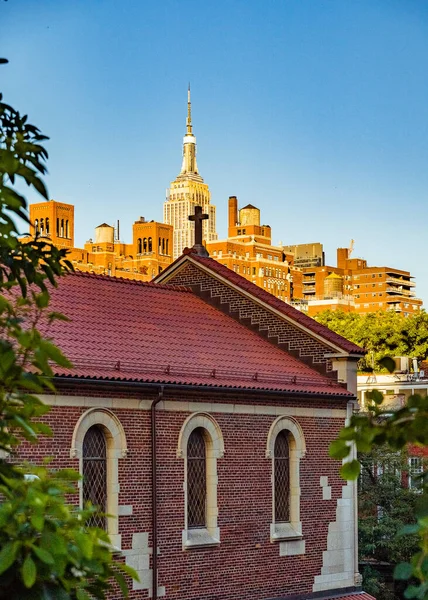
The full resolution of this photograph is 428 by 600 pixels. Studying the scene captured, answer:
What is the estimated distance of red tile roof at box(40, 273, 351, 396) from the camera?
24703mm

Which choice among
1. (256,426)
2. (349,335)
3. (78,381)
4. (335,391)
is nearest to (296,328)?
(335,391)

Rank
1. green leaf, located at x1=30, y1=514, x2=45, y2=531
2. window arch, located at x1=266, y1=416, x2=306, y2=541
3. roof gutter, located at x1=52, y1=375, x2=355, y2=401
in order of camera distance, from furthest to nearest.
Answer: window arch, located at x1=266, y1=416, x2=306, y2=541, roof gutter, located at x1=52, y1=375, x2=355, y2=401, green leaf, located at x1=30, y1=514, x2=45, y2=531

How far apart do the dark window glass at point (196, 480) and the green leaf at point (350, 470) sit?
61.7 feet

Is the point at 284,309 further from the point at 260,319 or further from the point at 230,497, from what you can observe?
the point at 230,497

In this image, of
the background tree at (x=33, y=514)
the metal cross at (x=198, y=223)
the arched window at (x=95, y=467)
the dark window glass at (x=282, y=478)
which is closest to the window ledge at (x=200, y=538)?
the arched window at (x=95, y=467)

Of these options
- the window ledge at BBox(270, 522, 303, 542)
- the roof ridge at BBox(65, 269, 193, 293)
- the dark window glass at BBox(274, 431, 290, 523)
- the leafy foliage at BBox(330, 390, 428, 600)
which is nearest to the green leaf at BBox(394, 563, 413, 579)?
the leafy foliage at BBox(330, 390, 428, 600)

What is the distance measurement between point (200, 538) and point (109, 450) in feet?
10.5

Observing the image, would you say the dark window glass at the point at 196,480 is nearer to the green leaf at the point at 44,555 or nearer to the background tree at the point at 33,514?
the background tree at the point at 33,514

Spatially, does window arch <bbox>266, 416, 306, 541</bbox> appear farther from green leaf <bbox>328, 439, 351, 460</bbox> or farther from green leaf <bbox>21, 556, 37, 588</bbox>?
green leaf <bbox>21, 556, 37, 588</bbox>

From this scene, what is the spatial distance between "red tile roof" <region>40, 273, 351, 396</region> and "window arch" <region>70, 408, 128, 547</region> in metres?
0.80

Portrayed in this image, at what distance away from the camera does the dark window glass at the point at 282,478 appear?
2853 cm

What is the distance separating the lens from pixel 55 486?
754 centimetres

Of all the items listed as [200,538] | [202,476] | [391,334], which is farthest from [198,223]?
[391,334]

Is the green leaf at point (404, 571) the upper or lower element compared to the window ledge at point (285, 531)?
upper
